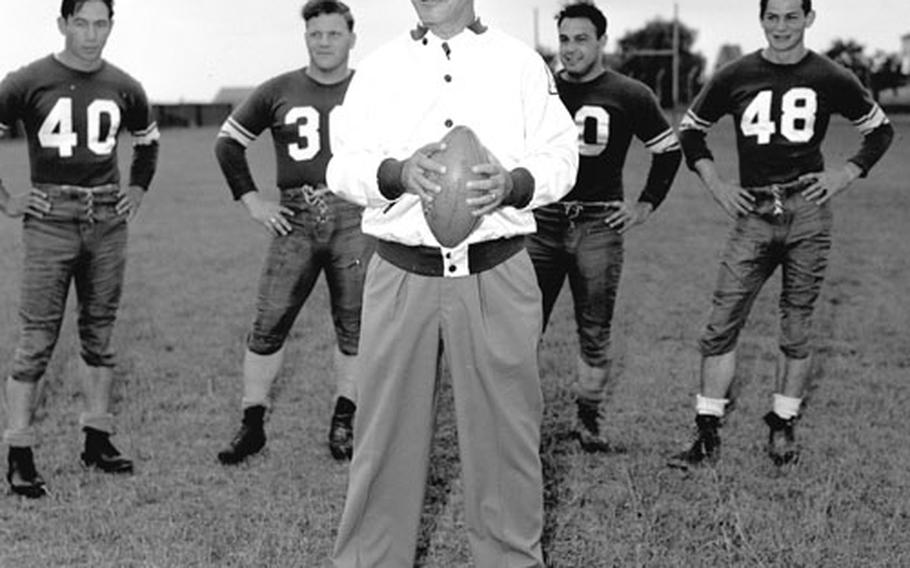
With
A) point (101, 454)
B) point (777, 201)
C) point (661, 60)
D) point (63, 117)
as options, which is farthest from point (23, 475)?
point (661, 60)

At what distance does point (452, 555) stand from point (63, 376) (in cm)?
380

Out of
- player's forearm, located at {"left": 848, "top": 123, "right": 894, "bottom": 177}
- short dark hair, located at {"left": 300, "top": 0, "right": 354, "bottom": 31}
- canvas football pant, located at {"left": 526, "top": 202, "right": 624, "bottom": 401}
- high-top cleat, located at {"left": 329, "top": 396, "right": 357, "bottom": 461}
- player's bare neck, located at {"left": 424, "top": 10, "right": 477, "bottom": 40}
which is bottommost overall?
high-top cleat, located at {"left": 329, "top": 396, "right": 357, "bottom": 461}

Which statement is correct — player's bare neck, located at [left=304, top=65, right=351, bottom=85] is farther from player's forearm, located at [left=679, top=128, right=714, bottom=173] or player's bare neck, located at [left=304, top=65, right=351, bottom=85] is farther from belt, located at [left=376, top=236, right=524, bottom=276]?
belt, located at [left=376, top=236, right=524, bottom=276]

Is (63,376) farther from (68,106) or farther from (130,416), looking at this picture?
(68,106)

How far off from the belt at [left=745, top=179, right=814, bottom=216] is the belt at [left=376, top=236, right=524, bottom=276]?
2369 millimetres

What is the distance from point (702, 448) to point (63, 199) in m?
3.24

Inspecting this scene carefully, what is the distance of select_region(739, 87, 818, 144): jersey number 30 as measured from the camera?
5582mm

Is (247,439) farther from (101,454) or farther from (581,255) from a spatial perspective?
(581,255)

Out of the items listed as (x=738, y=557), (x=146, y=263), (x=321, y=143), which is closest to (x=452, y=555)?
(x=738, y=557)

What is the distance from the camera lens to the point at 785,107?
18.4 feet

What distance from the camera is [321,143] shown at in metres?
5.75

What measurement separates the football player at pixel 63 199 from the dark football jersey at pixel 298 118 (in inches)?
27.9

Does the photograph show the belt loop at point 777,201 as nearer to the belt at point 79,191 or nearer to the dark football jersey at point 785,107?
the dark football jersey at point 785,107

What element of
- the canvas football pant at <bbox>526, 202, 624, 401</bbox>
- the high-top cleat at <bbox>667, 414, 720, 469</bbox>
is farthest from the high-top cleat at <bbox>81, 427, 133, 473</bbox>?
the high-top cleat at <bbox>667, 414, 720, 469</bbox>
